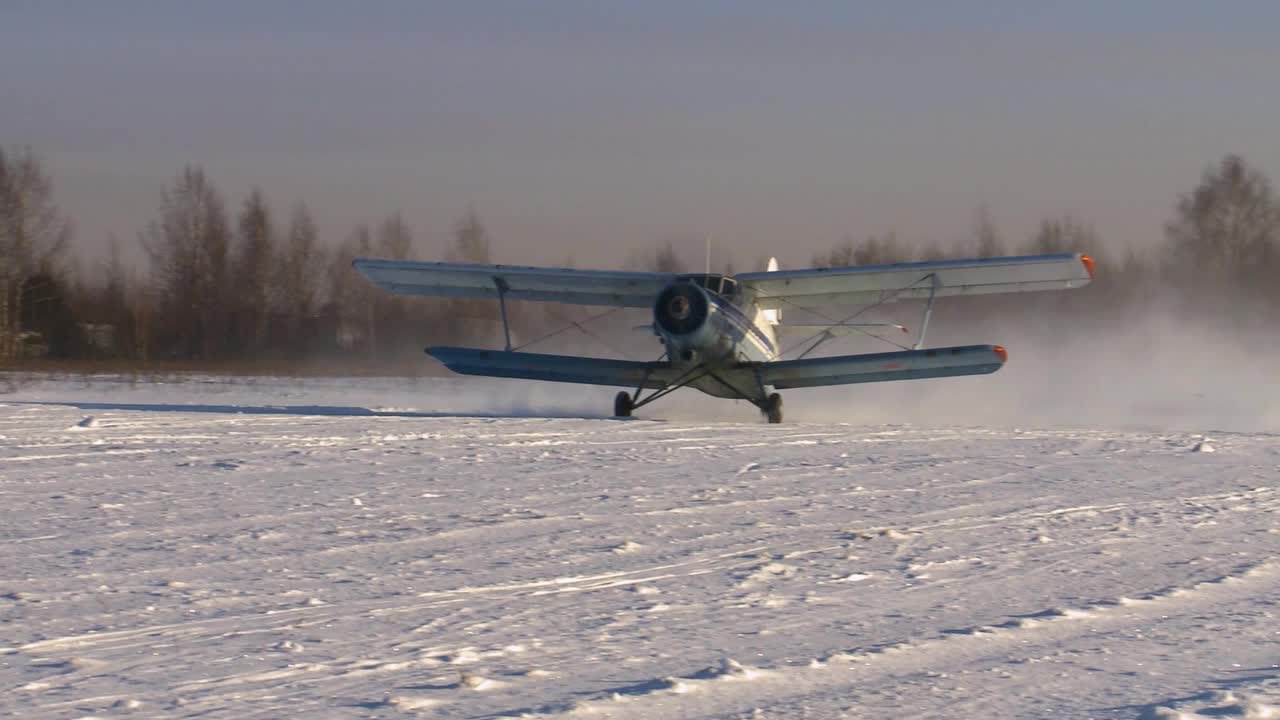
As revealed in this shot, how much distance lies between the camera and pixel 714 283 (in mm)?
18641

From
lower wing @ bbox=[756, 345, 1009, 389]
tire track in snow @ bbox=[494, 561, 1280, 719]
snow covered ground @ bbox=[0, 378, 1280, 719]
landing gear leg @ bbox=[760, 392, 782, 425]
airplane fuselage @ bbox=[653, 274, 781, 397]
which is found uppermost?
airplane fuselage @ bbox=[653, 274, 781, 397]

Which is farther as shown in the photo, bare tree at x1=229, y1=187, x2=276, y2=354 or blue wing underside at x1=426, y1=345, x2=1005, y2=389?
bare tree at x1=229, y1=187, x2=276, y2=354

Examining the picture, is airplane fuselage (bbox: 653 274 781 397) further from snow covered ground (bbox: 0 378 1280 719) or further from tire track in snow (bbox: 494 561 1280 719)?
tire track in snow (bbox: 494 561 1280 719)

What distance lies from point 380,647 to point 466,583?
1.18 metres

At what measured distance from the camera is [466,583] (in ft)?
19.1

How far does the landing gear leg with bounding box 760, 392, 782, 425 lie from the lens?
738 inches

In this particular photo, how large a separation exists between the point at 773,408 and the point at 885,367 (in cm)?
179

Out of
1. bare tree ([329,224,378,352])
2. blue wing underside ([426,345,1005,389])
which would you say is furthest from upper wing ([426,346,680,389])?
bare tree ([329,224,378,352])

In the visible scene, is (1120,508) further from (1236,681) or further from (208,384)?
(208,384)

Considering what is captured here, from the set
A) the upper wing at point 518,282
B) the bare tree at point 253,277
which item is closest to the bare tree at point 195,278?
the bare tree at point 253,277

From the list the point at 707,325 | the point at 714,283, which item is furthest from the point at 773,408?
the point at 714,283

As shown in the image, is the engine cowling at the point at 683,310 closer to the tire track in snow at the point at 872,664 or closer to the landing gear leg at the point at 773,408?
the landing gear leg at the point at 773,408

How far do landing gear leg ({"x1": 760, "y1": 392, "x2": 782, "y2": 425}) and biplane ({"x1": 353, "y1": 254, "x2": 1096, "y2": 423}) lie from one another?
0.02m

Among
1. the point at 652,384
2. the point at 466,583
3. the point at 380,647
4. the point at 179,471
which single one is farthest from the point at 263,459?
the point at 652,384
